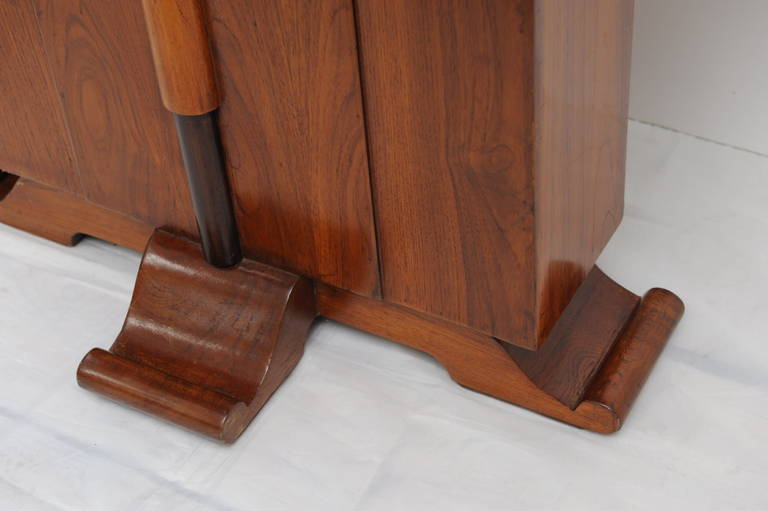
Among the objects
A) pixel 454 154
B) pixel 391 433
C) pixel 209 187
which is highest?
pixel 454 154

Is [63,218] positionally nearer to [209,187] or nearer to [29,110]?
[29,110]

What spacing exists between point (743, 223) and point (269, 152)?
30.4 inches

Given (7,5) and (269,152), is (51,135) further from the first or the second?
(269,152)

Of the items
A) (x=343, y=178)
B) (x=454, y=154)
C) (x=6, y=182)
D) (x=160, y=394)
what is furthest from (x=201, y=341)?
(x=6, y=182)

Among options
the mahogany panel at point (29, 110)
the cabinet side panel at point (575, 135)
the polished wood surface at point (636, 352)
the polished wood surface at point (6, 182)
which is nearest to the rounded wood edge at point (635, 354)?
the polished wood surface at point (636, 352)

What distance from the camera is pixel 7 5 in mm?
1502

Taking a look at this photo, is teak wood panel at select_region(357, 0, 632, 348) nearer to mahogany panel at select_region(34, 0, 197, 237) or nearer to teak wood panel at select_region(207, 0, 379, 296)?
teak wood panel at select_region(207, 0, 379, 296)

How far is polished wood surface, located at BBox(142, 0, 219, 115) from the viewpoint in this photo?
50.8 inches

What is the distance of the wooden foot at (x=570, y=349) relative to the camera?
4.73ft

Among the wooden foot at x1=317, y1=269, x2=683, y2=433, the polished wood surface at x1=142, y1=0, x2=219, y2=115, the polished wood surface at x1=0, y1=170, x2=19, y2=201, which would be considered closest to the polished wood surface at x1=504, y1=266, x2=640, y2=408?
the wooden foot at x1=317, y1=269, x2=683, y2=433

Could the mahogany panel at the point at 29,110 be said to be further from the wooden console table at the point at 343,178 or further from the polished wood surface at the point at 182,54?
the polished wood surface at the point at 182,54

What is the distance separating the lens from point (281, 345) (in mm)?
1497

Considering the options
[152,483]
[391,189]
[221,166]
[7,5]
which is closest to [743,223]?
[391,189]

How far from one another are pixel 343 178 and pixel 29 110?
51 cm
